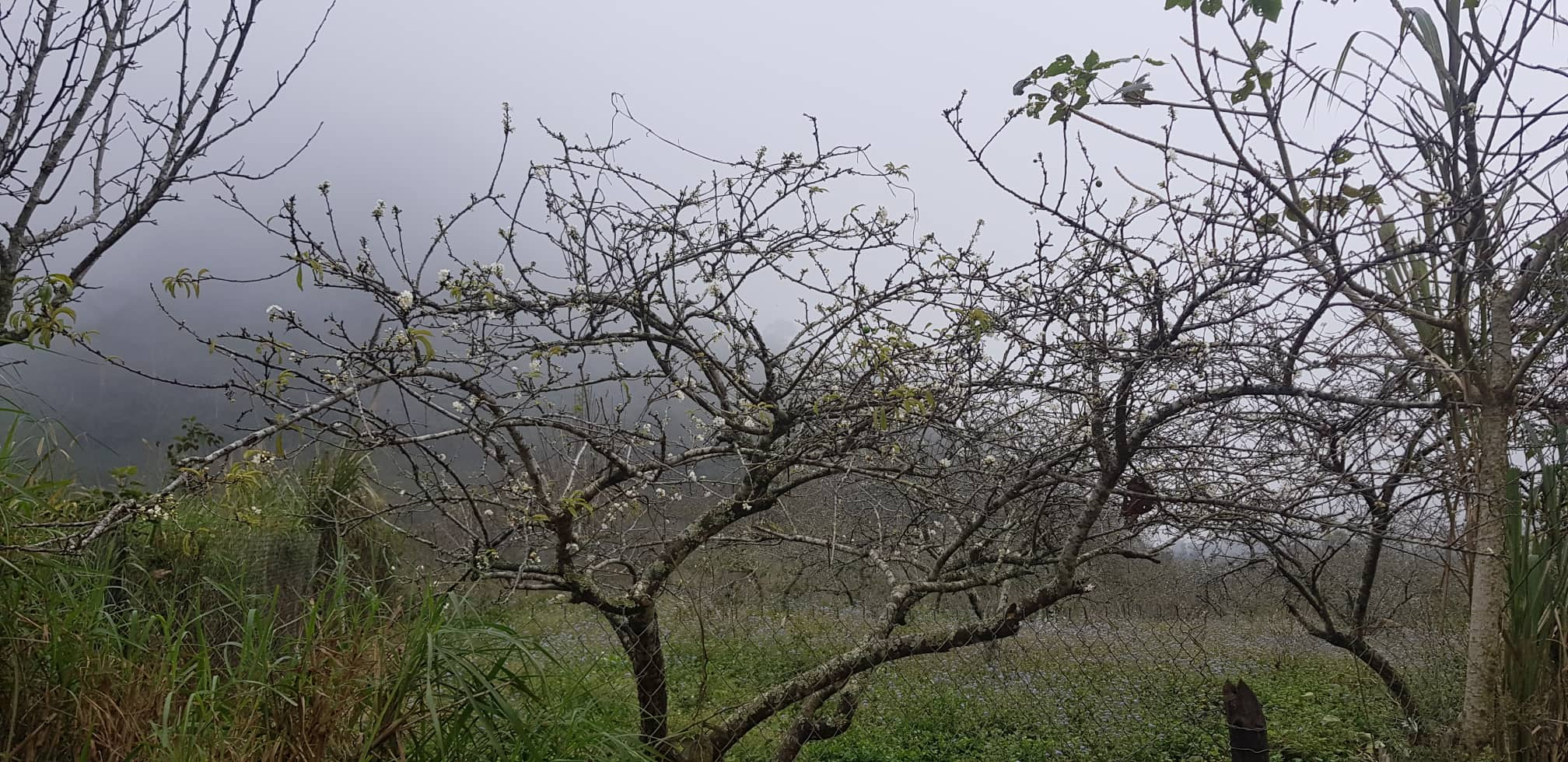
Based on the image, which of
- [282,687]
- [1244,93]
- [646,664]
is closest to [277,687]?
[282,687]

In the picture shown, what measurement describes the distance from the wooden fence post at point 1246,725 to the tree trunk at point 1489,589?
652 millimetres

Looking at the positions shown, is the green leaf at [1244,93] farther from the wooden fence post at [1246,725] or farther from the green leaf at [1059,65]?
the wooden fence post at [1246,725]

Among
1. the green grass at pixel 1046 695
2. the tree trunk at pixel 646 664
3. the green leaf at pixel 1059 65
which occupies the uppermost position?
the green leaf at pixel 1059 65

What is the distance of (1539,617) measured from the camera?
2.69 m

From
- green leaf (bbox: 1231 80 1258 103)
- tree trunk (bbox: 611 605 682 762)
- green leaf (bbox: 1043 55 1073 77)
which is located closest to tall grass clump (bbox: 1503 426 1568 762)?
green leaf (bbox: 1231 80 1258 103)

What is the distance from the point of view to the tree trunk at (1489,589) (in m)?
2.76

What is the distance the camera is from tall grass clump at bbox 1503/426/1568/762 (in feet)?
8.54

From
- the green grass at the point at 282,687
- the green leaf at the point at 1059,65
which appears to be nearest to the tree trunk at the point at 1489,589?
the green leaf at the point at 1059,65

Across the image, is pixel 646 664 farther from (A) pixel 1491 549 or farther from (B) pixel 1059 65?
(A) pixel 1491 549

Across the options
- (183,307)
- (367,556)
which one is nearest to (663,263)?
(183,307)

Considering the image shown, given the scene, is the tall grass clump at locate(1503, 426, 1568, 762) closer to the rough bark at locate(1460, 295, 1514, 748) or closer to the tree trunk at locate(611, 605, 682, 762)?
the rough bark at locate(1460, 295, 1514, 748)

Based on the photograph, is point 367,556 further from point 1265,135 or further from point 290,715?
point 1265,135

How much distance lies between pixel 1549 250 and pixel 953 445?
1867mm

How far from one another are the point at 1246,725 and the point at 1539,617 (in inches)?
40.4
